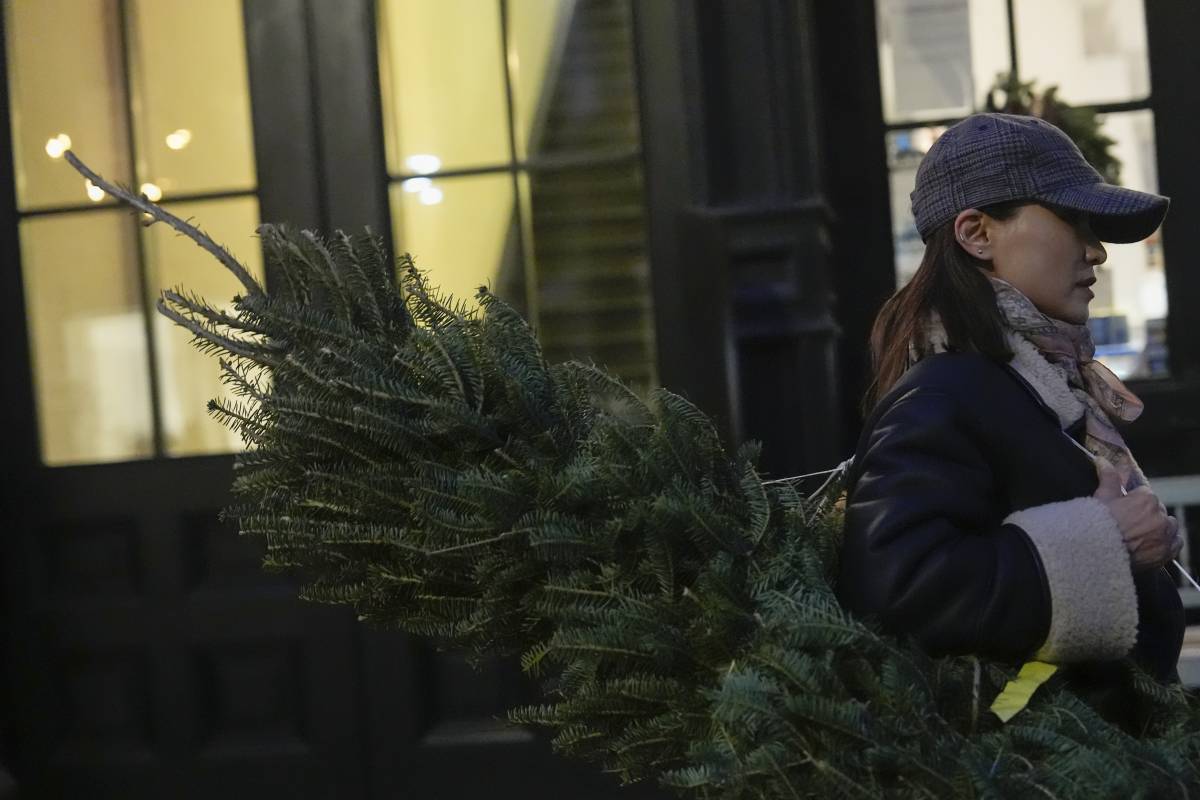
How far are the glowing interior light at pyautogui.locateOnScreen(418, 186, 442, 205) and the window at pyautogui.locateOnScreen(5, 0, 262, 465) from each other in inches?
18.7

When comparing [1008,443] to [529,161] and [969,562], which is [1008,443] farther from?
[529,161]

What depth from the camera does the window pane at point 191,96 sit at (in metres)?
4.25

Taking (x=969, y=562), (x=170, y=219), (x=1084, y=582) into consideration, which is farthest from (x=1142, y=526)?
(x=170, y=219)

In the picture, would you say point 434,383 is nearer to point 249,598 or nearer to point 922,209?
point 922,209

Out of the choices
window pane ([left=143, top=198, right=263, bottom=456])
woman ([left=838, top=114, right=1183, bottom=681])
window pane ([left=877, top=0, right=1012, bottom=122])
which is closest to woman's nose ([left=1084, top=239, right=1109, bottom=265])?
woman ([left=838, top=114, right=1183, bottom=681])

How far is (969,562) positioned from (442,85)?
2.94 metres

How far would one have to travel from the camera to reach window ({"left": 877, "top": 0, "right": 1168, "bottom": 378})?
13.7 feet

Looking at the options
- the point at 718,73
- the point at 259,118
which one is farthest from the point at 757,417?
the point at 259,118

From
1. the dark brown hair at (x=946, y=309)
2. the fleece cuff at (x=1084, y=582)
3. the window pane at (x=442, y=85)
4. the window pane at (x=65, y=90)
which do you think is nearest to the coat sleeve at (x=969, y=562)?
the fleece cuff at (x=1084, y=582)

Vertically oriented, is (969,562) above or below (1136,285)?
below

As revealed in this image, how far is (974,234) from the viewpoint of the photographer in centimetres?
178

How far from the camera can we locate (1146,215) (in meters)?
1.77

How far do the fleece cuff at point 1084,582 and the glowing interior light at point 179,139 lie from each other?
128 inches

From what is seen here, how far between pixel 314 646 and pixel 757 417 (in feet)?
4.46
